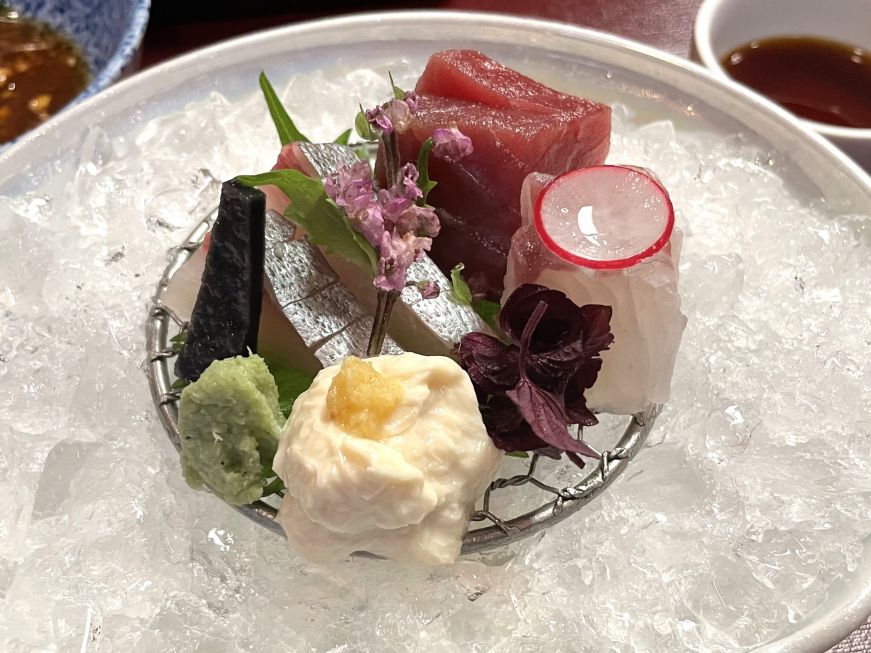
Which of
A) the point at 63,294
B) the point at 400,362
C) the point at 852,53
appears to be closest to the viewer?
the point at 400,362

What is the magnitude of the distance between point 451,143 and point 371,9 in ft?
5.43

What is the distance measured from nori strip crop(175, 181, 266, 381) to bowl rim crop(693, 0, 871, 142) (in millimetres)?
1407

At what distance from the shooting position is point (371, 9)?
110 inches

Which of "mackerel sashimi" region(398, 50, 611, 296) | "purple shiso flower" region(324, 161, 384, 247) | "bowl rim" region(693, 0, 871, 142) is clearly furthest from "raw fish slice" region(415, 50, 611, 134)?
"bowl rim" region(693, 0, 871, 142)

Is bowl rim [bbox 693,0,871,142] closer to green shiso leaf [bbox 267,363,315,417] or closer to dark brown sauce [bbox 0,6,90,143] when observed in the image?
green shiso leaf [bbox 267,363,315,417]

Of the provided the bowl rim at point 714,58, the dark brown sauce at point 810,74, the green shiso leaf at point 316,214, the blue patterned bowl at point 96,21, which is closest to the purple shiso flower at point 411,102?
the green shiso leaf at point 316,214

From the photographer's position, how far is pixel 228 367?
112cm

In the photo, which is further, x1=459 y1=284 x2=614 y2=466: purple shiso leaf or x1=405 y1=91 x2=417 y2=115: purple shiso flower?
x1=405 y1=91 x2=417 y2=115: purple shiso flower

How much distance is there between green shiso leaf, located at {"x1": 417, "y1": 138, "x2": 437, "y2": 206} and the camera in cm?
139

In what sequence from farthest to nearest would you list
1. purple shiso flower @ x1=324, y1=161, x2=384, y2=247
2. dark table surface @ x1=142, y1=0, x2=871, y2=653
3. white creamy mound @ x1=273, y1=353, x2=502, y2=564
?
1. dark table surface @ x1=142, y1=0, x2=871, y2=653
2. purple shiso flower @ x1=324, y1=161, x2=384, y2=247
3. white creamy mound @ x1=273, y1=353, x2=502, y2=564

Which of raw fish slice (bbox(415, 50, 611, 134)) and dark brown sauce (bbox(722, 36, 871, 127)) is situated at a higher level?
raw fish slice (bbox(415, 50, 611, 134))

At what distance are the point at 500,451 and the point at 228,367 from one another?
429 mm

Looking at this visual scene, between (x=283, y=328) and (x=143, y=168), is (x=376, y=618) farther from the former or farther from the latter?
(x=143, y=168)

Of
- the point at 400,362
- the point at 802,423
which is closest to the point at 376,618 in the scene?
the point at 400,362
